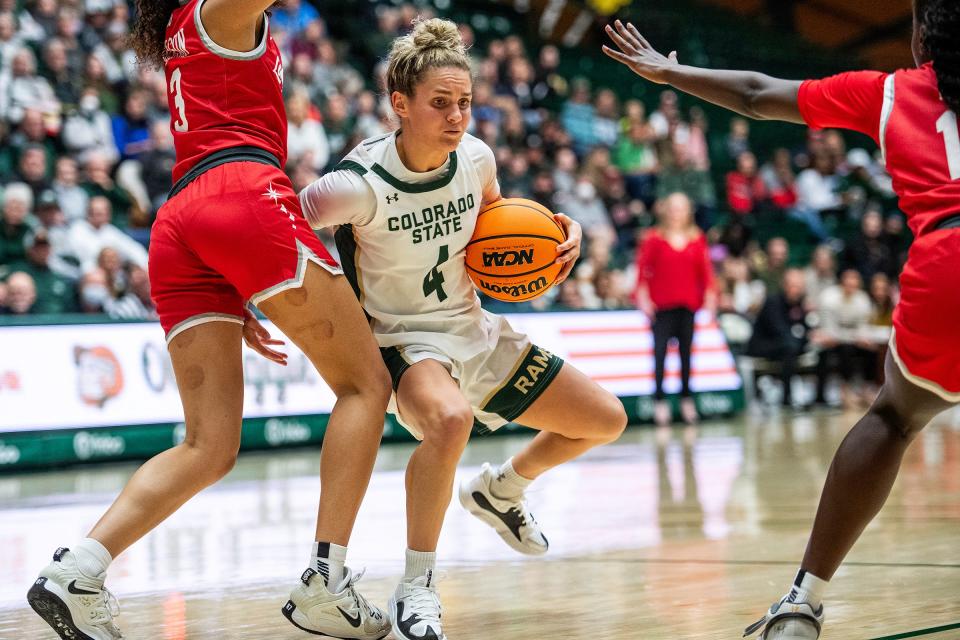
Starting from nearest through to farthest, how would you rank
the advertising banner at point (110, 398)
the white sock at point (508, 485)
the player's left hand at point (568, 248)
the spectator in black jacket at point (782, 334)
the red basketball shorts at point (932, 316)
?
the red basketball shorts at point (932, 316) < the player's left hand at point (568, 248) < the white sock at point (508, 485) < the advertising banner at point (110, 398) < the spectator in black jacket at point (782, 334)

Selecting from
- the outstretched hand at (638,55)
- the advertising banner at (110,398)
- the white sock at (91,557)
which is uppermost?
the outstretched hand at (638,55)

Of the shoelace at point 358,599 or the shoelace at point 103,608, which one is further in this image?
the shoelace at point 358,599

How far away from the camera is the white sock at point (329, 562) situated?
315 cm

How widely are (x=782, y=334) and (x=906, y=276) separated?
1069cm

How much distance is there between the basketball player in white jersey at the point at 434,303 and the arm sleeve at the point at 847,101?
1.06m

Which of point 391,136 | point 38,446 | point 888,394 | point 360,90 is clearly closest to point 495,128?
point 360,90

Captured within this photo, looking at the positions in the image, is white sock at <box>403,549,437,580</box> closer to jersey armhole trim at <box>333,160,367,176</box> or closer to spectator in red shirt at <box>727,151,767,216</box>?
jersey armhole trim at <box>333,160,367,176</box>

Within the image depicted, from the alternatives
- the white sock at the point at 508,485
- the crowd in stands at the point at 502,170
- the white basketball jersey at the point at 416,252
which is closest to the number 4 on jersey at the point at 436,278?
the white basketball jersey at the point at 416,252

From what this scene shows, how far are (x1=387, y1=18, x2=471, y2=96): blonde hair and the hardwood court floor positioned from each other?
164 centimetres

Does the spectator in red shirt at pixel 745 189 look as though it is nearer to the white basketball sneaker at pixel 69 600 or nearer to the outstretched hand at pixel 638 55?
the outstretched hand at pixel 638 55

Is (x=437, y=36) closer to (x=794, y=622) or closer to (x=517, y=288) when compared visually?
(x=517, y=288)

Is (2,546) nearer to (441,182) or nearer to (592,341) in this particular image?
(441,182)

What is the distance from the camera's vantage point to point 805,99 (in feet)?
9.80

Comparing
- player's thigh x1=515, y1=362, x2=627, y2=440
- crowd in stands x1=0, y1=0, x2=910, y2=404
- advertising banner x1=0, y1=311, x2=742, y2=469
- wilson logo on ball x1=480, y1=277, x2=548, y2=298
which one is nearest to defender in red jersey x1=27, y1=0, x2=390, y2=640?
wilson logo on ball x1=480, y1=277, x2=548, y2=298
